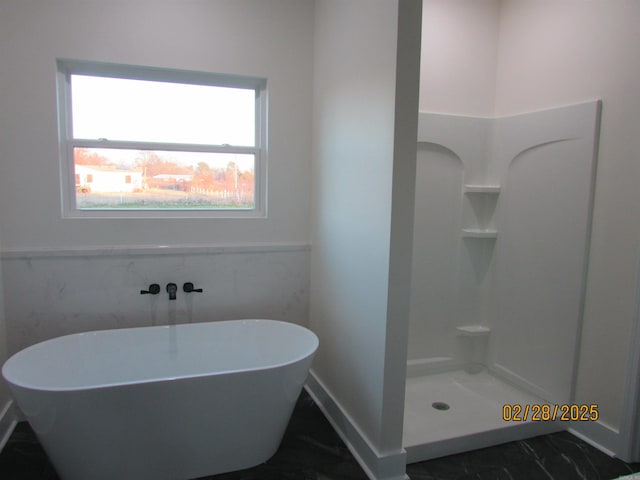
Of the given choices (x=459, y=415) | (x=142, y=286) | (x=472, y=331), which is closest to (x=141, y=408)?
(x=142, y=286)

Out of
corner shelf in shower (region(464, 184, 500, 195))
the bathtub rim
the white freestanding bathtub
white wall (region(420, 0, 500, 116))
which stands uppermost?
white wall (region(420, 0, 500, 116))

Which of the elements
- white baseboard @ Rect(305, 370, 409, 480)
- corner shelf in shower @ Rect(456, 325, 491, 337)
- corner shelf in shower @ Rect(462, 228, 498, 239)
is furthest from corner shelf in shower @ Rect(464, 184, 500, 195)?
white baseboard @ Rect(305, 370, 409, 480)

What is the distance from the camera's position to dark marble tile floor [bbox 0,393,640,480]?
2008 millimetres

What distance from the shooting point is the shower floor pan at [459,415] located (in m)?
2.19

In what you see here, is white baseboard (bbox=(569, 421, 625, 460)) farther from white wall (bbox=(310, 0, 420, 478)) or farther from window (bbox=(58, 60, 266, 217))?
window (bbox=(58, 60, 266, 217))

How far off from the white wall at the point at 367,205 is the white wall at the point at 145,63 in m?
0.24

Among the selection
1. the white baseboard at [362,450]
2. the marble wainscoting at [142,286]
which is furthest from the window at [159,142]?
the white baseboard at [362,450]

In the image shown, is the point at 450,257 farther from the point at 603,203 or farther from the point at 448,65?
the point at 448,65

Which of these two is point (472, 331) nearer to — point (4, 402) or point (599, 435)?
point (599, 435)

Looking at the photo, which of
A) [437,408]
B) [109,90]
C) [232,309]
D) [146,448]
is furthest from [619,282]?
[109,90]

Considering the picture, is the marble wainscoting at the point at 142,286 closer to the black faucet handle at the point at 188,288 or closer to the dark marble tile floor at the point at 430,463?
the black faucet handle at the point at 188,288

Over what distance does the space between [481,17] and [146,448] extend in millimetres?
3257

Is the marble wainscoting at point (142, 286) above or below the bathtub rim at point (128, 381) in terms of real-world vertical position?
above

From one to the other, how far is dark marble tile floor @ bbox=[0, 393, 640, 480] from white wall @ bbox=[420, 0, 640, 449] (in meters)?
0.23
